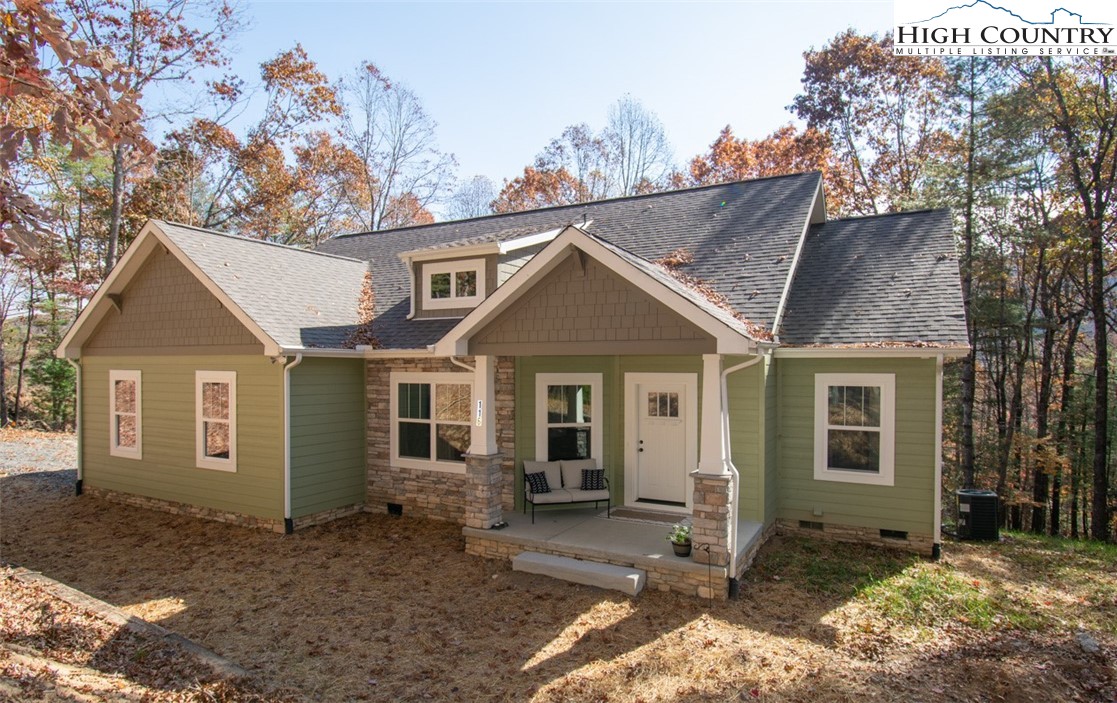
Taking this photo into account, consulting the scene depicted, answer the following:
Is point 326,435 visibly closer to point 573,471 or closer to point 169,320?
point 169,320

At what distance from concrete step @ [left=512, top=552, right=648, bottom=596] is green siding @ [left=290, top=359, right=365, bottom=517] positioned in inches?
155

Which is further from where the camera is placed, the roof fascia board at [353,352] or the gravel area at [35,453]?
the gravel area at [35,453]

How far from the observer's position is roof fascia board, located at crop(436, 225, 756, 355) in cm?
666

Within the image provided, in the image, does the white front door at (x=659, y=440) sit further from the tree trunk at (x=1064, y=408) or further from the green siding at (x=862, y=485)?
the tree trunk at (x=1064, y=408)

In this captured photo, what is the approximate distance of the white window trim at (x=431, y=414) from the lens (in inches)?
400

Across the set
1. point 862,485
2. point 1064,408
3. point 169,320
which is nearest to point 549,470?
point 862,485

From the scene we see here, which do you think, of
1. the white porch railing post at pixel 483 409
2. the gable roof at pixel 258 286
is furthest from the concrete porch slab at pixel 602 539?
the gable roof at pixel 258 286

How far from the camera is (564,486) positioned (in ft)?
31.0

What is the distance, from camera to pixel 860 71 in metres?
21.5

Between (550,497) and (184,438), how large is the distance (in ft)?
21.8

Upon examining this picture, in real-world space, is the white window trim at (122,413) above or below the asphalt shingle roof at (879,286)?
below

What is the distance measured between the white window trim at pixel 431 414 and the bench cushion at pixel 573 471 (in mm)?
1714

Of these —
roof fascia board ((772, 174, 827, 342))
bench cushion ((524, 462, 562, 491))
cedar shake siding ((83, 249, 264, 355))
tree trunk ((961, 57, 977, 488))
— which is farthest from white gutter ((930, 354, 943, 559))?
cedar shake siding ((83, 249, 264, 355))

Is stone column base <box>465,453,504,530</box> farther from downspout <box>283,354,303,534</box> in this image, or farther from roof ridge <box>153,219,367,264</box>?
roof ridge <box>153,219,367,264</box>
